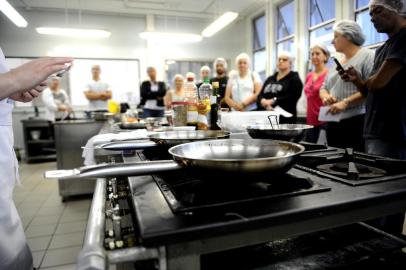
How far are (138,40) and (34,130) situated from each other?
301 centimetres

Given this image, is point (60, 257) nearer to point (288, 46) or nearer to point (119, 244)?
point (119, 244)

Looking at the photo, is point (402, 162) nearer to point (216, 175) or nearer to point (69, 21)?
point (216, 175)

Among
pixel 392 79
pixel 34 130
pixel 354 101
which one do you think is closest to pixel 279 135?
pixel 392 79

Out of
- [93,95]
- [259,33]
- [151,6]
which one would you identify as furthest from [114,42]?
[259,33]

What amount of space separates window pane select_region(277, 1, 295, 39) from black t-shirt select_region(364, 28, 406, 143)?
164 inches

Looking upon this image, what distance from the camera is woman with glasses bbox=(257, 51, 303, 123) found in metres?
3.07

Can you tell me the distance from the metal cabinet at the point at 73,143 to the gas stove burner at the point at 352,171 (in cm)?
292

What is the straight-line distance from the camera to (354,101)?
205 cm

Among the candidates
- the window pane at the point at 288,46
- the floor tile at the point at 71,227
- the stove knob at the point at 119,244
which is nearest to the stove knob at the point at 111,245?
the stove knob at the point at 119,244

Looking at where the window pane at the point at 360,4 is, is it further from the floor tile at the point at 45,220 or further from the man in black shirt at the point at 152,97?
the floor tile at the point at 45,220

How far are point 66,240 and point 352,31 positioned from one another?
2.68 m

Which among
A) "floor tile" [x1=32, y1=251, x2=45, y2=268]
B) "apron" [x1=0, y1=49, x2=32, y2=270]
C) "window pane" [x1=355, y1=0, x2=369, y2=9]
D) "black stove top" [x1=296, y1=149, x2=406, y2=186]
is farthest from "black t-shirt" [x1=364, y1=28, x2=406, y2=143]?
"window pane" [x1=355, y1=0, x2=369, y2=9]

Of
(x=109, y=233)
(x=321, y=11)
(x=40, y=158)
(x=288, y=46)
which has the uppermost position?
(x=321, y=11)

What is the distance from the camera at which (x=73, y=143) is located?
10.9 feet
